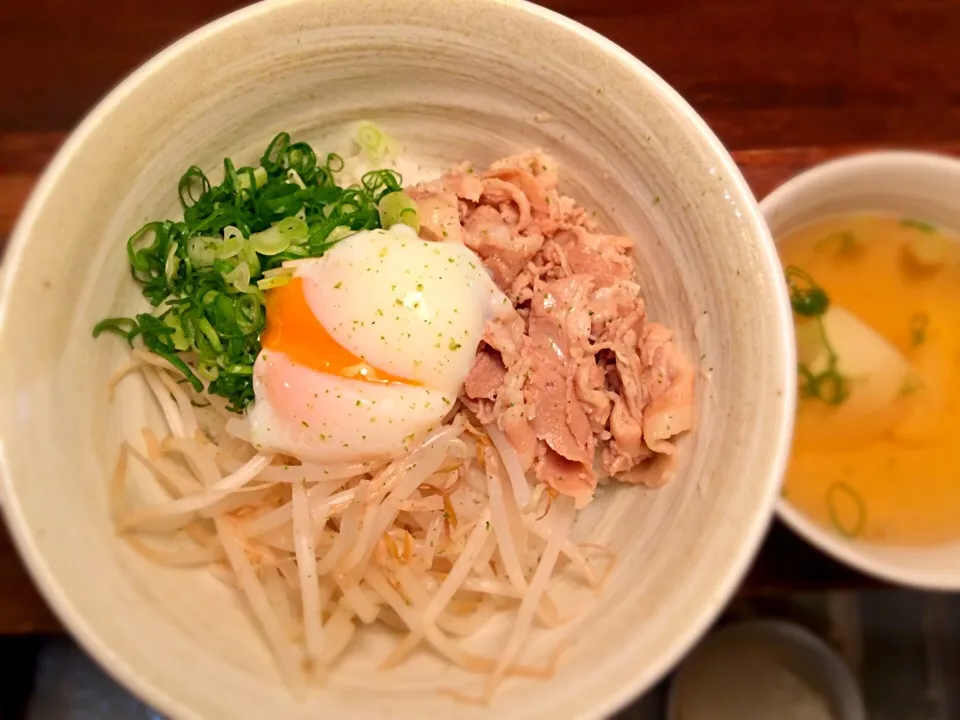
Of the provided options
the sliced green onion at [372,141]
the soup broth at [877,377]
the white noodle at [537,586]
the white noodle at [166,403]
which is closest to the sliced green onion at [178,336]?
the white noodle at [166,403]

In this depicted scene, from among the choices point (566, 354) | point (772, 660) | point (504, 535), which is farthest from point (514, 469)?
point (772, 660)

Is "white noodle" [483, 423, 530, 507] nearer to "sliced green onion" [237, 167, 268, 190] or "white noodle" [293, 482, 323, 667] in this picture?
"white noodle" [293, 482, 323, 667]

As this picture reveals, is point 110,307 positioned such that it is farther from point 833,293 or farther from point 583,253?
point 833,293

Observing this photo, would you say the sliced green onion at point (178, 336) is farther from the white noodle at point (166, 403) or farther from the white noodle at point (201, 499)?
the white noodle at point (201, 499)

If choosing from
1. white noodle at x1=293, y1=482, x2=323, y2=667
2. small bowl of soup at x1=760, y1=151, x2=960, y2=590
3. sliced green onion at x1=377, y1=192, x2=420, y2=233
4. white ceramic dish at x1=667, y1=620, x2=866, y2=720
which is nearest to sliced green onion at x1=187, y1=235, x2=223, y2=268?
sliced green onion at x1=377, y1=192, x2=420, y2=233

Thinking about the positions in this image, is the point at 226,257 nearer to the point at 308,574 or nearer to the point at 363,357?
the point at 363,357
